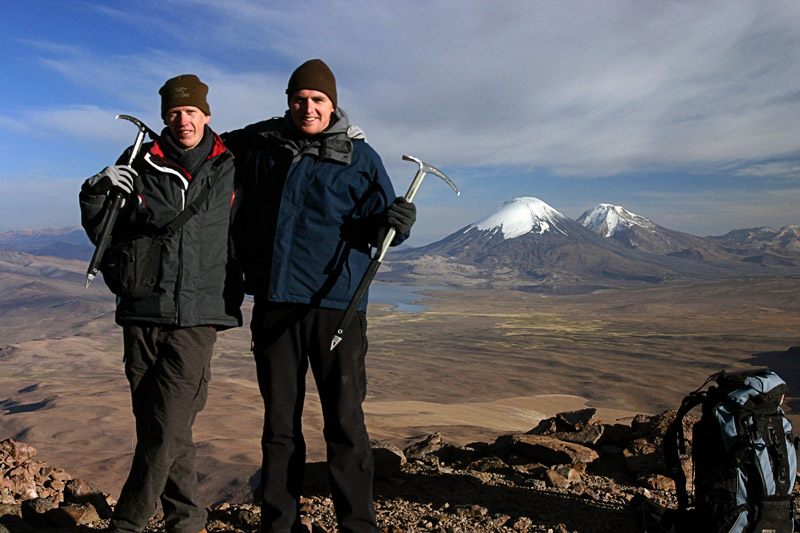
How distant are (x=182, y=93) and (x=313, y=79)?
1.85 feet

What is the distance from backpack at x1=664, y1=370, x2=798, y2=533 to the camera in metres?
2.57

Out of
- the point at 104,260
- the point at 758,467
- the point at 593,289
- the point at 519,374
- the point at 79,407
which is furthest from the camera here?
the point at 593,289

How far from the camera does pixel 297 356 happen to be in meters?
2.35

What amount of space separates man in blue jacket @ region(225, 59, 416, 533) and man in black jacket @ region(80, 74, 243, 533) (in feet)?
0.56

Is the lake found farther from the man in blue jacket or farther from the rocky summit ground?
the man in blue jacket

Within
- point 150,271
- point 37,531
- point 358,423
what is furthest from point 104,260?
point 37,531

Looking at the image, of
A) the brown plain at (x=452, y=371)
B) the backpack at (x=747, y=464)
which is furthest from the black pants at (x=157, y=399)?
the brown plain at (x=452, y=371)

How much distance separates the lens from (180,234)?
2365mm

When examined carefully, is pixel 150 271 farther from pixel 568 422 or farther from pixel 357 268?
pixel 568 422

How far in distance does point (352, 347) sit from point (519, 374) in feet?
135

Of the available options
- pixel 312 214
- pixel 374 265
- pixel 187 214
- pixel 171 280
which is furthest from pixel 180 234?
pixel 374 265

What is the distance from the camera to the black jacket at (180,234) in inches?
91.9

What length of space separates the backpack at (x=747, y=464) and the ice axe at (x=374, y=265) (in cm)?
173

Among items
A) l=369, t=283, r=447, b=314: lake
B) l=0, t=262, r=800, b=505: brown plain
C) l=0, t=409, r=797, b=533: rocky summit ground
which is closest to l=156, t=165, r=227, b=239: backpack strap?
l=0, t=409, r=797, b=533: rocky summit ground
